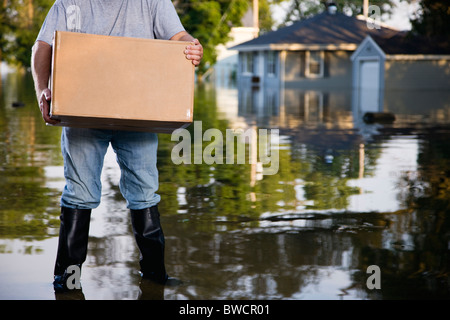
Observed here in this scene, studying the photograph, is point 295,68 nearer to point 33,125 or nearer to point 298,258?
point 33,125

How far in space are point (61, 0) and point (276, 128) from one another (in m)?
12.0

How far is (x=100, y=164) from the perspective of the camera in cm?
419

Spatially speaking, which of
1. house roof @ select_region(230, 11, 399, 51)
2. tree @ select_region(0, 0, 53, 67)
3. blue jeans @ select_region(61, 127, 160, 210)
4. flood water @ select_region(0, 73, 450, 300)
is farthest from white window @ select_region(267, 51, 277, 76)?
blue jeans @ select_region(61, 127, 160, 210)

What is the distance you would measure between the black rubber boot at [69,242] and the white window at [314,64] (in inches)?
1607

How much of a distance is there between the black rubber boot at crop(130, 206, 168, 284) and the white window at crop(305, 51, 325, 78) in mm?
40632

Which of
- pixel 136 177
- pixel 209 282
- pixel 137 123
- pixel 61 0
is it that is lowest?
pixel 209 282

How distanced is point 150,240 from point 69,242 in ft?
1.52

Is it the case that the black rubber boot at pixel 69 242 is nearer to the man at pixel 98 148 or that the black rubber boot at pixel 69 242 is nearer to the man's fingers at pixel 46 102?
the man at pixel 98 148

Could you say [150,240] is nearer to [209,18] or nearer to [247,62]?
[209,18]

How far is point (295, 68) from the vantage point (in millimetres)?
44688

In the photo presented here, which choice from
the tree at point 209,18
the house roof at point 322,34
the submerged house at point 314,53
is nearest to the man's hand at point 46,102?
the house roof at point 322,34

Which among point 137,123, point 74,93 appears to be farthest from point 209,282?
point 74,93

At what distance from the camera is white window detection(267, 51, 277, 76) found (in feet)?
150

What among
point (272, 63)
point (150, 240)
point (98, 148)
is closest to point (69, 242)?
point (150, 240)
